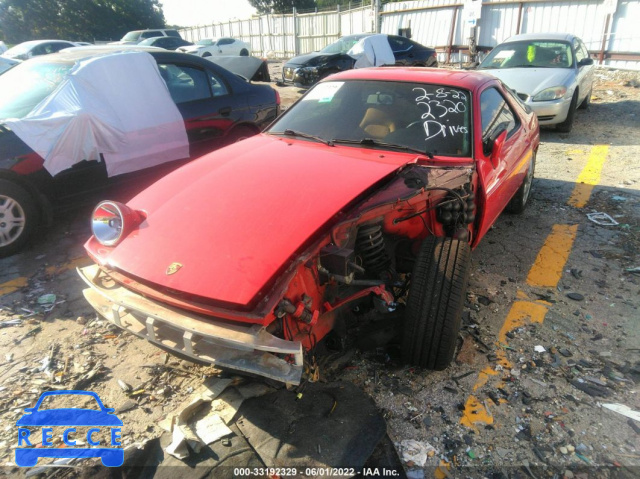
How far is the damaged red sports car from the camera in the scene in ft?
6.74

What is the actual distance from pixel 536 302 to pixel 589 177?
11.5 ft

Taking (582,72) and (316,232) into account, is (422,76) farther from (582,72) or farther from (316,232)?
(582,72)

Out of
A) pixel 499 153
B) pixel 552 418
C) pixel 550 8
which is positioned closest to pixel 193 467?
pixel 552 418

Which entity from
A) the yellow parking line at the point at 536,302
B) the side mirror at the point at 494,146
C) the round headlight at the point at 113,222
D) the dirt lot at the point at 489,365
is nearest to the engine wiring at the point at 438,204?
the side mirror at the point at 494,146

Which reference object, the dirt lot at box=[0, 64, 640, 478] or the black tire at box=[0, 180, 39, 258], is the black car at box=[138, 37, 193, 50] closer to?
the black tire at box=[0, 180, 39, 258]

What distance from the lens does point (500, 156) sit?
11.3 ft

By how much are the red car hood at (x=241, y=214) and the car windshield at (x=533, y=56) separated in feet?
22.5

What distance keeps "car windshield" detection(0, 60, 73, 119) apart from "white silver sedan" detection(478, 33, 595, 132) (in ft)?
22.1

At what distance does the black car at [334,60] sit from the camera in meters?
12.0

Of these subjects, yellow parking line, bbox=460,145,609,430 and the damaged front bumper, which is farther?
yellow parking line, bbox=460,145,609,430

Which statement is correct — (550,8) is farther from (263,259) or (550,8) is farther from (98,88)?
(263,259)

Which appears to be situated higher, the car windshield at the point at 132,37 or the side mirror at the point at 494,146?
the car windshield at the point at 132,37

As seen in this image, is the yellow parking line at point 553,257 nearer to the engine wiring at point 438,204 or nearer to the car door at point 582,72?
the engine wiring at point 438,204

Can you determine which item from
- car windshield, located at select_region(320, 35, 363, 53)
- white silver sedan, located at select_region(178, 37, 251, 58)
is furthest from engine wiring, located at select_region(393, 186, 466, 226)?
white silver sedan, located at select_region(178, 37, 251, 58)
